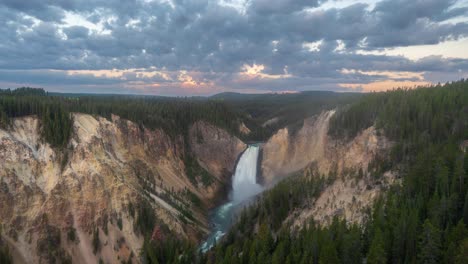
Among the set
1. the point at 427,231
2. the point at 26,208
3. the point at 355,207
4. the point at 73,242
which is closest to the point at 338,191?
the point at 355,207

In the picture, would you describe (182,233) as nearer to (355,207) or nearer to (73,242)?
(73,242)

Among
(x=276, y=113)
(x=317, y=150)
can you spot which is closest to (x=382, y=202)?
(x=317, y=150)

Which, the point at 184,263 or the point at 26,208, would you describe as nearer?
the point at 184,263

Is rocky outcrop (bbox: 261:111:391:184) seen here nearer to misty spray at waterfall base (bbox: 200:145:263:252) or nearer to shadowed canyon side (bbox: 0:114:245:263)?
misty spray at waterfall base (bbox: 200:145:263:252)

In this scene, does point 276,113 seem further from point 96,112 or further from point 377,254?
point 377,254

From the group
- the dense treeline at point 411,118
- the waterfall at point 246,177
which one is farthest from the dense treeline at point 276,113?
the dense treeline at point 411,118

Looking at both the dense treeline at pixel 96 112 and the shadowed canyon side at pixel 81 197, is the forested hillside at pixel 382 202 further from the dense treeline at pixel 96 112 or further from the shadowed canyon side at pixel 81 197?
the shadowed canyon side at pixel 81 197

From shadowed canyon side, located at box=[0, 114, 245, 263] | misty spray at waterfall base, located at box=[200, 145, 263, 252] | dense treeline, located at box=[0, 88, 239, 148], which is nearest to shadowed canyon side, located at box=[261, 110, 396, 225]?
misty spray at waterfall base, located at box=[200, 145, 263, 252]
